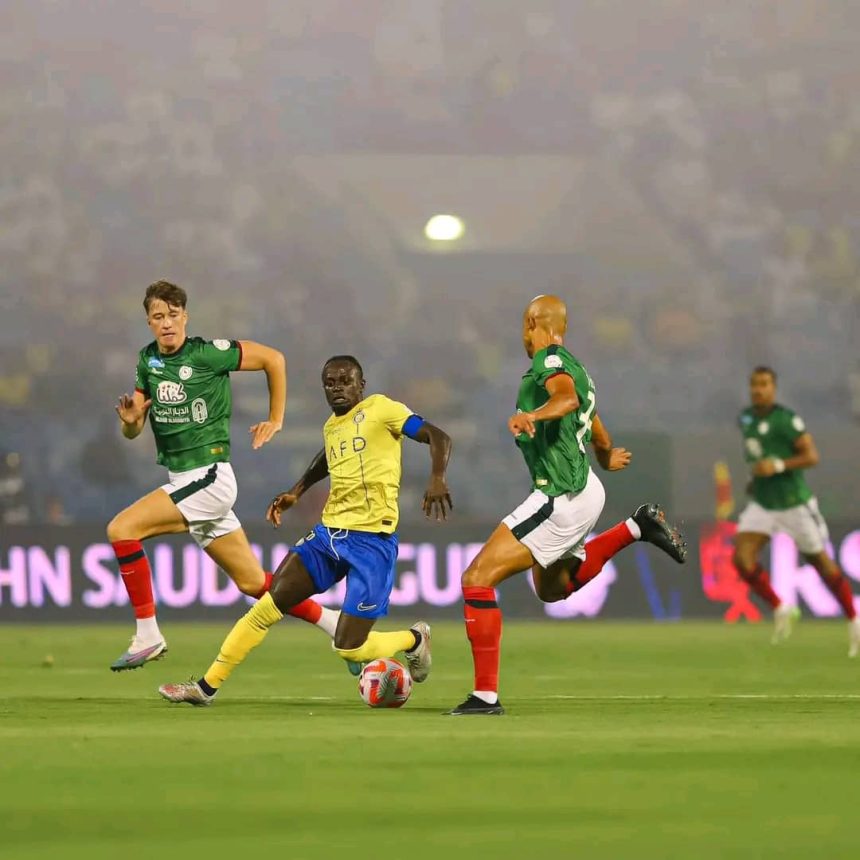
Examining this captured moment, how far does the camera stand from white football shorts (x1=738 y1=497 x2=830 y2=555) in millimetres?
14734

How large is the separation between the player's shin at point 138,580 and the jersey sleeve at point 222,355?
1.00 m

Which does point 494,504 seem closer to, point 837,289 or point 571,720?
point 837,289

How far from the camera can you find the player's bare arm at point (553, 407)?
8078 millimetres

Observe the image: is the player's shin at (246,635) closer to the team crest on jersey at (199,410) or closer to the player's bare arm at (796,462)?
the team crest on jersey at (199,410)

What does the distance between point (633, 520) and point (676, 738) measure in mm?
2020

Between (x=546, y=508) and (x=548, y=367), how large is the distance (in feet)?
2.15

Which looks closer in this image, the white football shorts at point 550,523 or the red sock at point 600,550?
the white football shorts at point 550,523

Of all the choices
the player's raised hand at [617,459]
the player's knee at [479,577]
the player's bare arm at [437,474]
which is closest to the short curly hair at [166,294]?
the player's bare arm at [437,474]

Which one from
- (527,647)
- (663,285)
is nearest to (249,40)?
(663,285)

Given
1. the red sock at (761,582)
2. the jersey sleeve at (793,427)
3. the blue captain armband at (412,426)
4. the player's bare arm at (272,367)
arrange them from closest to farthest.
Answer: the blue captain armband at (412,426)
the player's bare arm at (272,367)
the jersey sleeve at (793,427)
the red sock at (761,582)

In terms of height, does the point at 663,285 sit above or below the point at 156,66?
below

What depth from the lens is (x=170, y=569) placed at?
730 inches

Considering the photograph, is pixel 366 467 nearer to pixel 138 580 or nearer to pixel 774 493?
pixel 138 580

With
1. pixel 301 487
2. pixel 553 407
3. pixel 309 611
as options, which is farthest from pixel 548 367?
pixel 309 611
